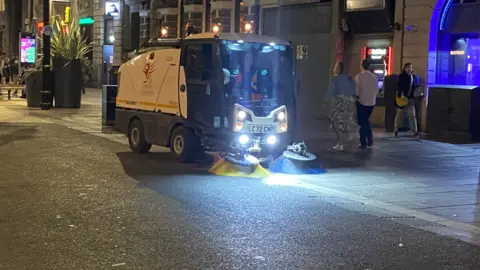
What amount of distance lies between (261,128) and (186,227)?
480cm

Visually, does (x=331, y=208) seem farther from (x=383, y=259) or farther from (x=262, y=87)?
(x=262, y=87)

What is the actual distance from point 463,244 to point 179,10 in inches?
1090

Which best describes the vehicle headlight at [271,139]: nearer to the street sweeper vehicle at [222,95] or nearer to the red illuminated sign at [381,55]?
the street sweeper vehicle at [222,95]

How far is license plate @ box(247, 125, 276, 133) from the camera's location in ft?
39.0

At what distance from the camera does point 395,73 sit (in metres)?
19.2

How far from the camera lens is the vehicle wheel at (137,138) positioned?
44.1 feet

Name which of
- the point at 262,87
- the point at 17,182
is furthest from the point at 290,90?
the point at 17,182

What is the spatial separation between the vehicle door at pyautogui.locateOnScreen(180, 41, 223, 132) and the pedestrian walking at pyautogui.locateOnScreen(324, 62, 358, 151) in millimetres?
3430

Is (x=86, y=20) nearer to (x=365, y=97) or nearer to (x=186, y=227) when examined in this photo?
(x=365, y=97)

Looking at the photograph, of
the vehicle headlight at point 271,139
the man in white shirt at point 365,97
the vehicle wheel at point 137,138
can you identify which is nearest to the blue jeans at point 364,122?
the man in white shirt at point 365,97

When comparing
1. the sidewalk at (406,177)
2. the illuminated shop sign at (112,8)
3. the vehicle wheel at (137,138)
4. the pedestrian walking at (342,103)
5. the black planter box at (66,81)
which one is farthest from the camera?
the illuminated shop sign at (112,8)

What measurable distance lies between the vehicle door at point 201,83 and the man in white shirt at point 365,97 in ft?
13.9

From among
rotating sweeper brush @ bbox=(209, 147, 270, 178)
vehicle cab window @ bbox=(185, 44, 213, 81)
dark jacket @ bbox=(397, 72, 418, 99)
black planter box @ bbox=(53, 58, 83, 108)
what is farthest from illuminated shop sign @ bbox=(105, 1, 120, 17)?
rotating sweeper brush @ bbox=(209, 147, 270, 178)

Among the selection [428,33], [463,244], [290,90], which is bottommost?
[463,244]
